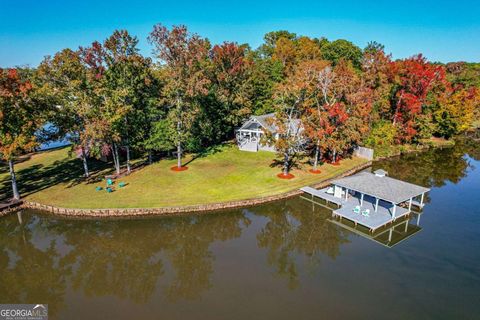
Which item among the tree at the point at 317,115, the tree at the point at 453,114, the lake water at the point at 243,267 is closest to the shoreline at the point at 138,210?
the lake water at the point at 243,267

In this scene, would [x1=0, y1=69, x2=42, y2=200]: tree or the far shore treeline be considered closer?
[x1=0, y1=69, x2=42, y2=200]: tree

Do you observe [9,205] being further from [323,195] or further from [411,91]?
[411,91]

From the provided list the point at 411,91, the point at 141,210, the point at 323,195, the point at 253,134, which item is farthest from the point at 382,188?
the point at 411,91

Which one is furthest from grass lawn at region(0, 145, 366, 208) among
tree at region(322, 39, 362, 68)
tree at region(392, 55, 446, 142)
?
tree at region(322, 39, 362, 68)

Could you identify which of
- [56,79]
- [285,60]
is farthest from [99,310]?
[285,60]

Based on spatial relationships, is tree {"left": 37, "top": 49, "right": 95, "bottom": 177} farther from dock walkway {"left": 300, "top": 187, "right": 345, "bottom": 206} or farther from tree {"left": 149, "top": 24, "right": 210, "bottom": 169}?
dock walkway {"left": 300, "top": 187, "right": 345, "bottom": 206}

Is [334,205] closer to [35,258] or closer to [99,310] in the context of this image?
[99,310]
